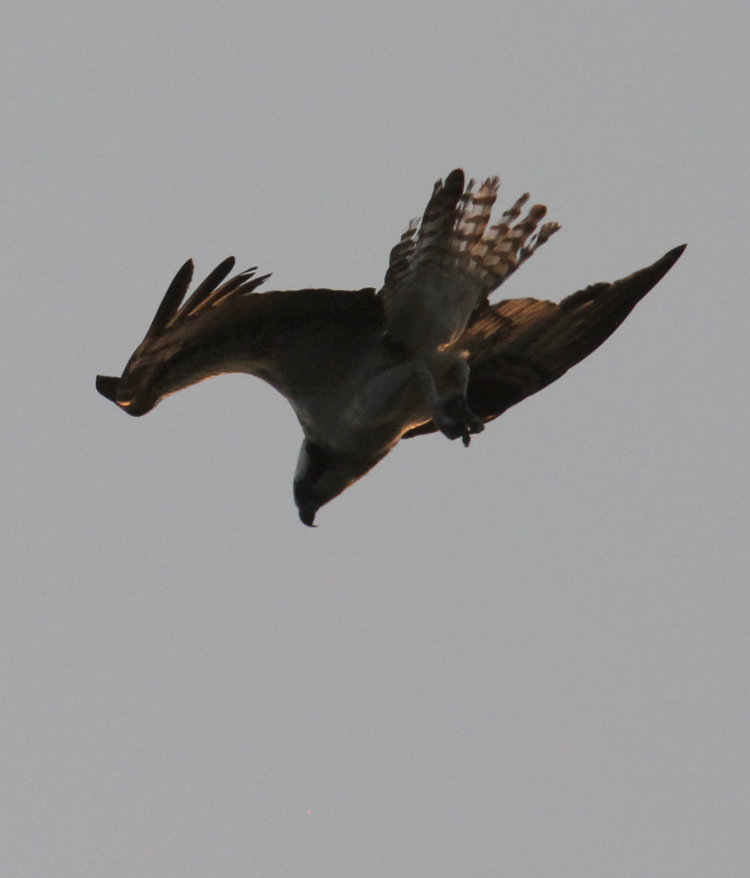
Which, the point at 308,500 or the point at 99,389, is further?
the point at 308,500

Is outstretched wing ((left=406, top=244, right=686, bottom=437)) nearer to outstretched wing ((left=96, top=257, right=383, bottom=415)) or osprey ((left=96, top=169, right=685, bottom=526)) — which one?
osprey ((left=96, top=169, right=685, bottom=526))

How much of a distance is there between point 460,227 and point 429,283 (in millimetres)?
436

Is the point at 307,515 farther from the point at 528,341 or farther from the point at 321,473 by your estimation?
the point at 528,341

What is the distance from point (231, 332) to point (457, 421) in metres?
1.47

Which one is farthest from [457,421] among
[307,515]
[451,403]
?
[307,515]

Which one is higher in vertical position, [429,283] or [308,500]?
[429,283]

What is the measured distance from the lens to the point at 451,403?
36.2ft

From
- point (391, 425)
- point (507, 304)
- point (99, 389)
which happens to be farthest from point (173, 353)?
point (507, 304)

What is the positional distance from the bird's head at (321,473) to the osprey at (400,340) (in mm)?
10

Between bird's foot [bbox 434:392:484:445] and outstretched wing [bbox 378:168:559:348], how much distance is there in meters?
0.52

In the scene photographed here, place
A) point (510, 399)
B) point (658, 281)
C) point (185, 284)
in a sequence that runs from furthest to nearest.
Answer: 1. point (510, 399)
2. point (658, 281)
3. point (185, 284)

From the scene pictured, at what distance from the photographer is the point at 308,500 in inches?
461

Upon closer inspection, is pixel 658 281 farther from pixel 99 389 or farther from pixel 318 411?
pixel 99 389

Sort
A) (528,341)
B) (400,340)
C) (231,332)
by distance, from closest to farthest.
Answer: (231,332) → (400,340) → (528,341)
